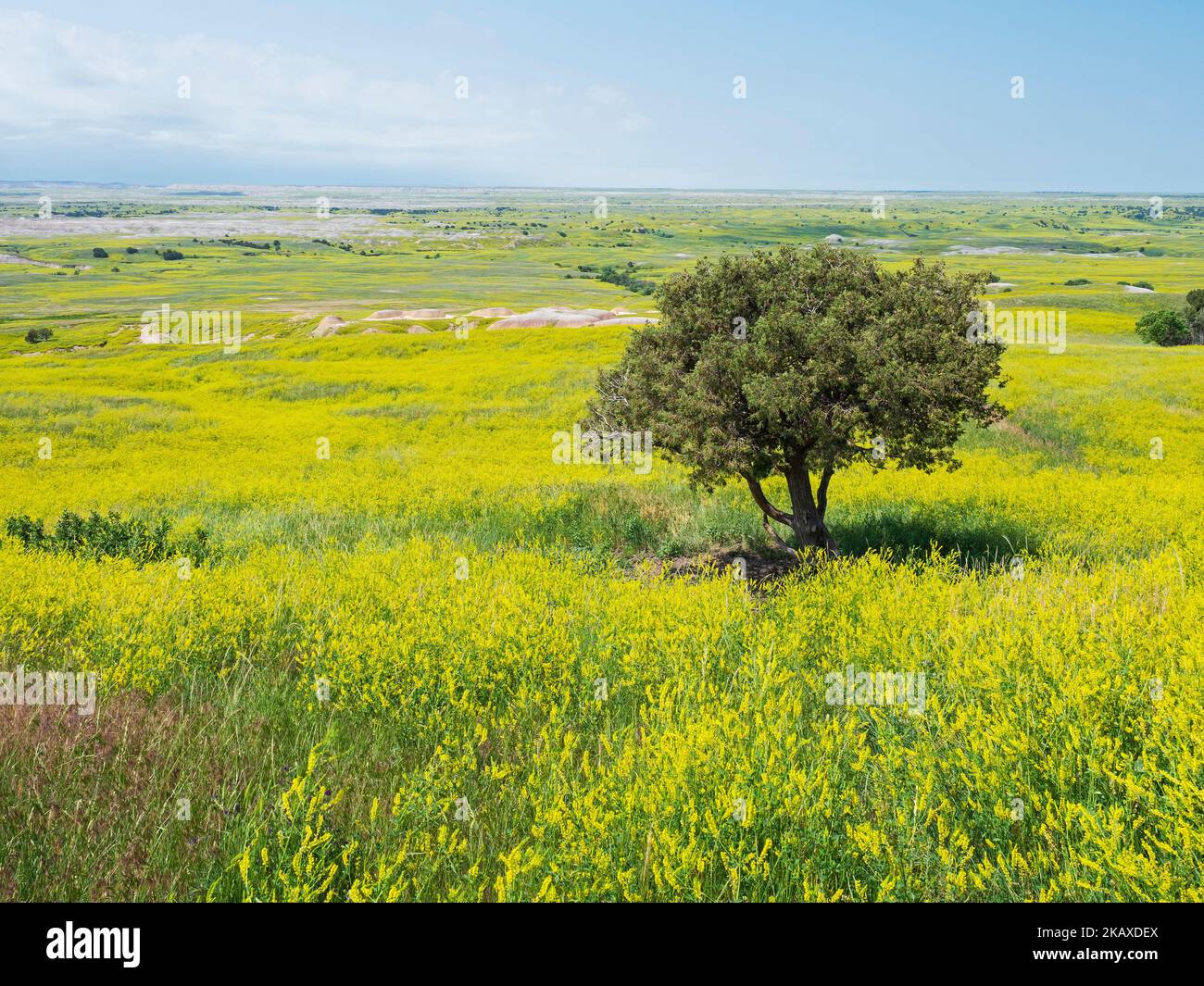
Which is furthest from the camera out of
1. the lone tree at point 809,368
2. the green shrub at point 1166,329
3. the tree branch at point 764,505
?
the green shrub at point 1166,329

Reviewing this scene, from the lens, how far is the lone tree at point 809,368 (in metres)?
11.5

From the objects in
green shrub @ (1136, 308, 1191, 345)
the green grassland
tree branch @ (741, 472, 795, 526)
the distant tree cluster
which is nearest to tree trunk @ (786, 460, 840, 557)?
tree branch @ (741, 472, 795, 526)

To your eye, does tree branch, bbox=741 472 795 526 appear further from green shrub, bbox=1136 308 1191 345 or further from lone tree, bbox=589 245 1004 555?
green shrub, bbox=1136 308 1191 345

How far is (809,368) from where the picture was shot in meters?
11.6

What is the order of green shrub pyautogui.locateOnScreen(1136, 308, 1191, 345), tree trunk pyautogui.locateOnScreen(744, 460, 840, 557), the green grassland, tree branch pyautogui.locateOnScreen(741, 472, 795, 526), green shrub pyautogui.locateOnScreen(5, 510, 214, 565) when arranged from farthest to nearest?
green shrub pyautogui.locateOnScreen(1136, 308, 1191, 345)
tree branch pyautogui.locateOnScreen(741, 472, 795, 526)
tree trunk pyautogui.locateOnScreen(744, 460, 840, 557)
green shrub pyautogui.locateOnScreen(5, 510, 214, 565)
the green grassland

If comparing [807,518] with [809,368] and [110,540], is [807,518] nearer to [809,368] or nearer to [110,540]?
[809,368]

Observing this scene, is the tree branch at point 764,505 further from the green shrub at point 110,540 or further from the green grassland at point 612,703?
the green shrub at point 110,540

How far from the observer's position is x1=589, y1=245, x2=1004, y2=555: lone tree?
1146cm

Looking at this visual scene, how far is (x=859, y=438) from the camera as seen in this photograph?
43.1 ft

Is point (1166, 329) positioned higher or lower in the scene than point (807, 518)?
higher

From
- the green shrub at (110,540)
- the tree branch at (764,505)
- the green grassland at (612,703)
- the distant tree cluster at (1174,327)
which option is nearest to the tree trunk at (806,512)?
the tree branch at (764,505)

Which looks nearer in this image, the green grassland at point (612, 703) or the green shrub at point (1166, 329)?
the green grassland at point (612, 703)

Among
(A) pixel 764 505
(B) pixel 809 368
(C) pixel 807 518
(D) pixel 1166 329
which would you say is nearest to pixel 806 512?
(C) pixel 807 518

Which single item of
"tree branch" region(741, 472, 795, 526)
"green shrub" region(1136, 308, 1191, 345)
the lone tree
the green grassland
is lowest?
the green grassland
